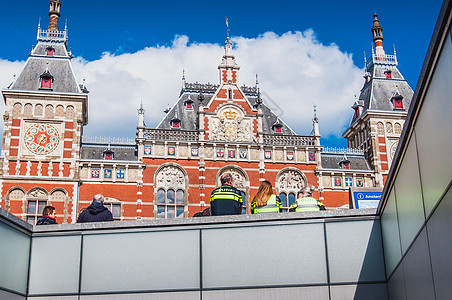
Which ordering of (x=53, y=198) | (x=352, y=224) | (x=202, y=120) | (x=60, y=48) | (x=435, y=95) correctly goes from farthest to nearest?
(x=60, y=48), (x=202, y=120), (x=53, y=198), (x=352, y=224), (x=435, y=95)

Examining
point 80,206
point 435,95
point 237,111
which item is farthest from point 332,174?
point 435,95

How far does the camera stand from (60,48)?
2727cm

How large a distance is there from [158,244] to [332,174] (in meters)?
17.9

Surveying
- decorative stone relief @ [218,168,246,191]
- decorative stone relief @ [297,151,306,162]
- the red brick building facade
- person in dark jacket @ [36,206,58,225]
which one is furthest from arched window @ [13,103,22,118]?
person in dark jacket @ [36,206,58,225]

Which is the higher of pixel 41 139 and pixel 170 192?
pixel 41 139

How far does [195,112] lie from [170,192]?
4466 millimetres

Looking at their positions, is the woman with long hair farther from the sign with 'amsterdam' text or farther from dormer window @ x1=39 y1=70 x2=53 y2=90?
dormer window @ x1=39 y1=70 x2=53 y2=90

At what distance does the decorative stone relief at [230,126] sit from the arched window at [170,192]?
2.42 metres

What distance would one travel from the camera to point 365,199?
12492 mm

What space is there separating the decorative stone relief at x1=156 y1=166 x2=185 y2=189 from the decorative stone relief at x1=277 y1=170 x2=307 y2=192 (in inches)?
170

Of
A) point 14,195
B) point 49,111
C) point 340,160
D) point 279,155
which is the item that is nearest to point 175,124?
point 279,155

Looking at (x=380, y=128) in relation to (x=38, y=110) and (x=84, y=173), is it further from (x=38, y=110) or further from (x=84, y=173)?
(x=38, y=110)

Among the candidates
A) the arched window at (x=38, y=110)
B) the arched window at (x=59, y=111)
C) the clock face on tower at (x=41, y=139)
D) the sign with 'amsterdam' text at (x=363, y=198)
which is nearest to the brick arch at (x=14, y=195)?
the clock face on tower at (x=41, y=139)

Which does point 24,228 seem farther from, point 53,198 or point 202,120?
point 202,120
